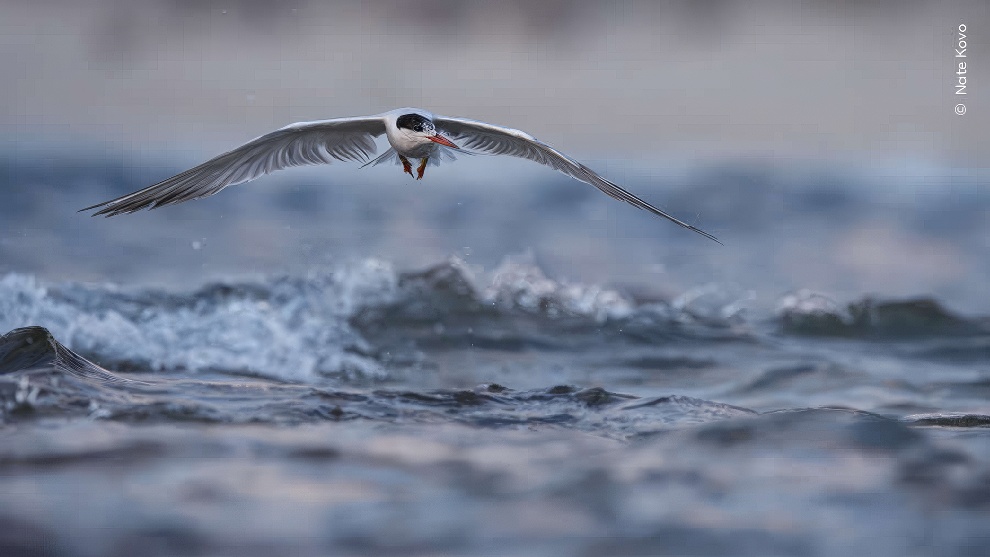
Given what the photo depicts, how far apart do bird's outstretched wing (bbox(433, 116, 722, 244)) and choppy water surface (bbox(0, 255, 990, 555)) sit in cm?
165

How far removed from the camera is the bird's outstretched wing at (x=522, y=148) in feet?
24.5

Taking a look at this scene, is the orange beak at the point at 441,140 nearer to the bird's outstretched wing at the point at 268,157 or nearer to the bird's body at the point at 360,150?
the bird's body at the point at 360,150

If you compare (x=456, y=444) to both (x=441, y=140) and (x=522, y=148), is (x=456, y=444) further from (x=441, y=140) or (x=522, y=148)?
(x=522, y=148)

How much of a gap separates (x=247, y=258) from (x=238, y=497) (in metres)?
10.0

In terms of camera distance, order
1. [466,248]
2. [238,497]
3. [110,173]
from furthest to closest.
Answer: [110,173], [466,248], [238,497]

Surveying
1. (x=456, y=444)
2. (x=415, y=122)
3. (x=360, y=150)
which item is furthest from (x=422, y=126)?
(x=456, y=444)

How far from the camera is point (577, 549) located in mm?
4867

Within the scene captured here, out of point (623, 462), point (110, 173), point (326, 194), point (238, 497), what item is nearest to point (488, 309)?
point (623, 462)

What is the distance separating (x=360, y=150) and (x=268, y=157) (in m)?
0.90

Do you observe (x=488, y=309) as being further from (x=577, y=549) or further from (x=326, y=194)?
(x=326, y=194)

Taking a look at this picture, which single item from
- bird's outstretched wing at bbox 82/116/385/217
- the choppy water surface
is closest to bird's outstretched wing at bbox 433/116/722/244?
bird's outstretched wing at bbox 82/116/385/217

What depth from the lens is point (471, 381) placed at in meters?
10.6

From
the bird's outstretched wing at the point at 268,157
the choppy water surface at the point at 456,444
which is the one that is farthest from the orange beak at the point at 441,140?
the choppy water surface at the point at 456,444

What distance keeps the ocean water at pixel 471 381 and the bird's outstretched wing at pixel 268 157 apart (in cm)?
140
